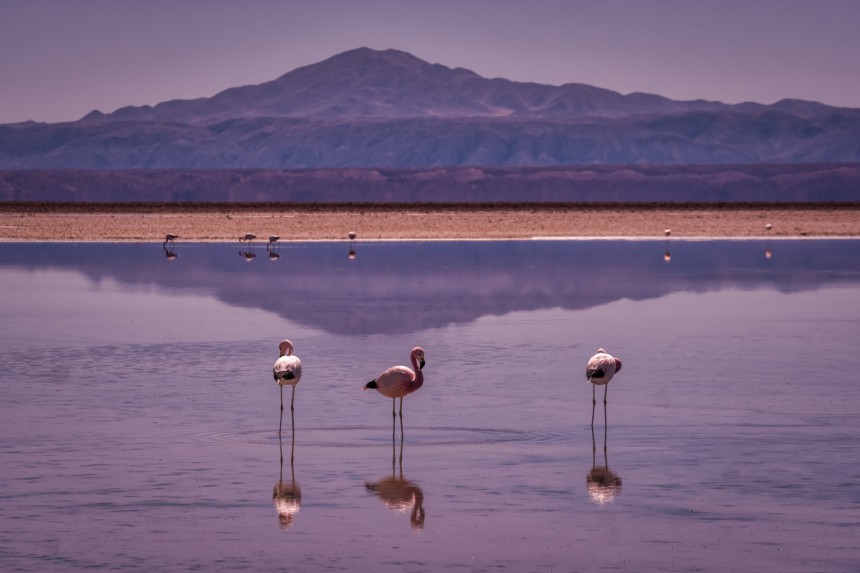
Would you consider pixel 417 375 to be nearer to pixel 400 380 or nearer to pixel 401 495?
pixel 400 380

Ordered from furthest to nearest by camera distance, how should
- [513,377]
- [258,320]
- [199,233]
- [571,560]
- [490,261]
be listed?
[199,233] < [490,261] < [258,320] < [513,377] < [571,560]

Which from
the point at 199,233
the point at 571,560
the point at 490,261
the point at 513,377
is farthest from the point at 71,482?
the point at 199,233

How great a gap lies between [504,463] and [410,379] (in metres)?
1.36

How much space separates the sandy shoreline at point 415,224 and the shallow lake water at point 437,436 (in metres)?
33.1

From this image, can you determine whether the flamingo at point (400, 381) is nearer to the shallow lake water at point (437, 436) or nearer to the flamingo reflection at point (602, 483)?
the shallow lake water at point (437, 436)

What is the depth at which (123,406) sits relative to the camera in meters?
15.5

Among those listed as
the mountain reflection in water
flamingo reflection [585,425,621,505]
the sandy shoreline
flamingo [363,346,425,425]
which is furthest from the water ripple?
the sandy shoreline

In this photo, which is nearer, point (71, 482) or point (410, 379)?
point (71, 482)

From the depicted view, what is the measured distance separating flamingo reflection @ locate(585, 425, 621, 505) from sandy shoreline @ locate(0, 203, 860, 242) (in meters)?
47.2

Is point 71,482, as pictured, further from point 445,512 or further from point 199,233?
point 199,233

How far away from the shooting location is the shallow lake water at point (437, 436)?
32.4 feet

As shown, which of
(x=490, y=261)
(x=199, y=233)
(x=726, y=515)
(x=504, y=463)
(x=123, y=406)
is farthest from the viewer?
(x=199, y=233)

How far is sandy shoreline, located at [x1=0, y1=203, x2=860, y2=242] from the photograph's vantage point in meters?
61.6

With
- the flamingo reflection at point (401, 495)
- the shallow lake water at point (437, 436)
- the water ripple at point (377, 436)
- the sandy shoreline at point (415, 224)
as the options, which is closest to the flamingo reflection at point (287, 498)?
the shallow lake water at point (437, 436)
